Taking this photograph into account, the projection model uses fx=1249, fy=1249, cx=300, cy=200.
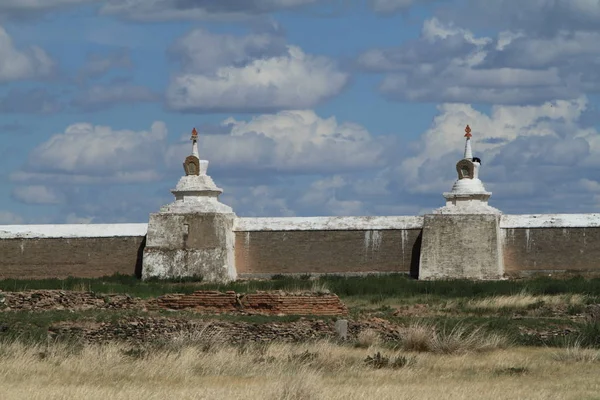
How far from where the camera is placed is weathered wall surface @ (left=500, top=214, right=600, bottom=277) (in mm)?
42500

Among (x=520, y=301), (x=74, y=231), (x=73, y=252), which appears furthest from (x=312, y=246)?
(x=520, y=301)

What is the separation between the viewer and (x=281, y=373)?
17.4 m

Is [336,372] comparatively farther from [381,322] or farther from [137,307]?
[137,307]

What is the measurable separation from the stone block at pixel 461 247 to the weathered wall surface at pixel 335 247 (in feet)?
2.41


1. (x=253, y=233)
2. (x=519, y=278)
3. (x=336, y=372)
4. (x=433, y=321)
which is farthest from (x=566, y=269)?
(x=336, y=372)

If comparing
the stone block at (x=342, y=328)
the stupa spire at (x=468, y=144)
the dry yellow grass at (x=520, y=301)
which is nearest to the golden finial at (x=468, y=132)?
the stupa spire at (x=468, y=144)

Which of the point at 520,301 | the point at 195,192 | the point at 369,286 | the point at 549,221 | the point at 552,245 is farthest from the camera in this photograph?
the point at 195,192

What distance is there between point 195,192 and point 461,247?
9.92 meters

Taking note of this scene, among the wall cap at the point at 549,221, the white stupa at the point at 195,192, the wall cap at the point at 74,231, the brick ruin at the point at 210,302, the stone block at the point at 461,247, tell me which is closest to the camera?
the brick ruin at the point at 210,302

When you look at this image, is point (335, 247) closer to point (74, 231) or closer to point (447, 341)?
point (74, 231)

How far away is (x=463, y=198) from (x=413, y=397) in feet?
96.5

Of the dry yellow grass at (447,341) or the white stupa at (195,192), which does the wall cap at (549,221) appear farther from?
the dry yellow grass at (447,341)

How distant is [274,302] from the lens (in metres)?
27.0

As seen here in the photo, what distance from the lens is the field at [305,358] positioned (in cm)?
1583
